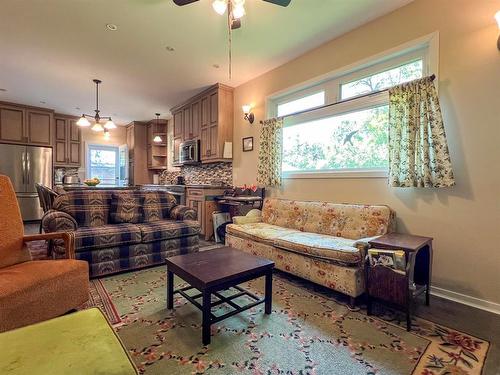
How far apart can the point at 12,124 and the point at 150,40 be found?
5.16 metres

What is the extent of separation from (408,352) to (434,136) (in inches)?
72.4

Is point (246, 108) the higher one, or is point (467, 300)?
point (246, 108)

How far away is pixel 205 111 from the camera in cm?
510

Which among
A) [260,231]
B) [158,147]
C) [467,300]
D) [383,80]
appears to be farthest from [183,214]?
[158,147]

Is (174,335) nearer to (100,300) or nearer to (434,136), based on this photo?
(100,300)

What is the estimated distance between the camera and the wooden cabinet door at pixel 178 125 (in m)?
5.84

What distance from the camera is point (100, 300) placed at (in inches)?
88.0

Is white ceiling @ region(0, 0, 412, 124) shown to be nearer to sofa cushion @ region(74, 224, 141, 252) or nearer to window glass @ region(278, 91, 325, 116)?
window glass @ region(278, 91, 325, 116)

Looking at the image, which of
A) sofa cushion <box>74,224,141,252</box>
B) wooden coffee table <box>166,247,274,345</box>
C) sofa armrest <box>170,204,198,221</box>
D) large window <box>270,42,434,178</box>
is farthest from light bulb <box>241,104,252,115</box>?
wooden coffee table <box>166,247,274,345</box>

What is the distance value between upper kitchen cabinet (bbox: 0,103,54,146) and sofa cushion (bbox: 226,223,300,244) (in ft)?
19.5

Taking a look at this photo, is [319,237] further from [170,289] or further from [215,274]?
[170,289]

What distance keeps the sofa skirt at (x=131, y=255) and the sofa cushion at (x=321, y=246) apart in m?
1.34

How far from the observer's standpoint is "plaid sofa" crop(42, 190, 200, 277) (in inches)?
108

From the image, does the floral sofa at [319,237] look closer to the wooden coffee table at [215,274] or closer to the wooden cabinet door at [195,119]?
the wooden coffee table at [215,274]
